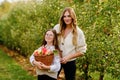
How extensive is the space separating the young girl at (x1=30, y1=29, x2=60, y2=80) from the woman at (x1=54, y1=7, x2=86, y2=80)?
0.14 metres

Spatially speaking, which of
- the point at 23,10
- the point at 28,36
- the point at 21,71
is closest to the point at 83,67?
the point at 21,71

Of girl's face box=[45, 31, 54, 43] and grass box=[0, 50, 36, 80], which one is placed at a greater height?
girl's face box=[45, 31, 54, 43]

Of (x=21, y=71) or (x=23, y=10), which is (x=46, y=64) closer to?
(x=21, y=71)

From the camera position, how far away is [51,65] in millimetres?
6285

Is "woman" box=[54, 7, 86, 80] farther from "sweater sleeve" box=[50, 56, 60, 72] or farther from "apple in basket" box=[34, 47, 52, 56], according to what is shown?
"apple in basket" box=[34, 47, 52, 56]

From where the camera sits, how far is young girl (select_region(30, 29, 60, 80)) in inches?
246

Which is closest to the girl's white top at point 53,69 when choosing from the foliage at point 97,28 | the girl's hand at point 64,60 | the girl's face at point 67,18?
the girl's hand at point 64,60

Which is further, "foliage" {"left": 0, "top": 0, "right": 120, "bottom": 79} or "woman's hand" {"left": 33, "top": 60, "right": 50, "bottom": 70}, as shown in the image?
"foliage" {"left": 0, "top": 0, "right": 120, "bottom": 79}

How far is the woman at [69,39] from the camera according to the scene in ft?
21.2

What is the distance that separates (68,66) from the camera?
6.63m

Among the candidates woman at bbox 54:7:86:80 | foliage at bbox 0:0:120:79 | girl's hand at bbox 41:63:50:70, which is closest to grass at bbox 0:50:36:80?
foliage at bbox 0:0:120:79

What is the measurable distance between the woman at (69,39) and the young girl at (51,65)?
0.14 meters

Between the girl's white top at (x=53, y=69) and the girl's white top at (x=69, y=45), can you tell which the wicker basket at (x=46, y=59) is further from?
the girl's white top at (x=69, y=45)

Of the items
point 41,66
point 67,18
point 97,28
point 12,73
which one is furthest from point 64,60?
point 12,73
